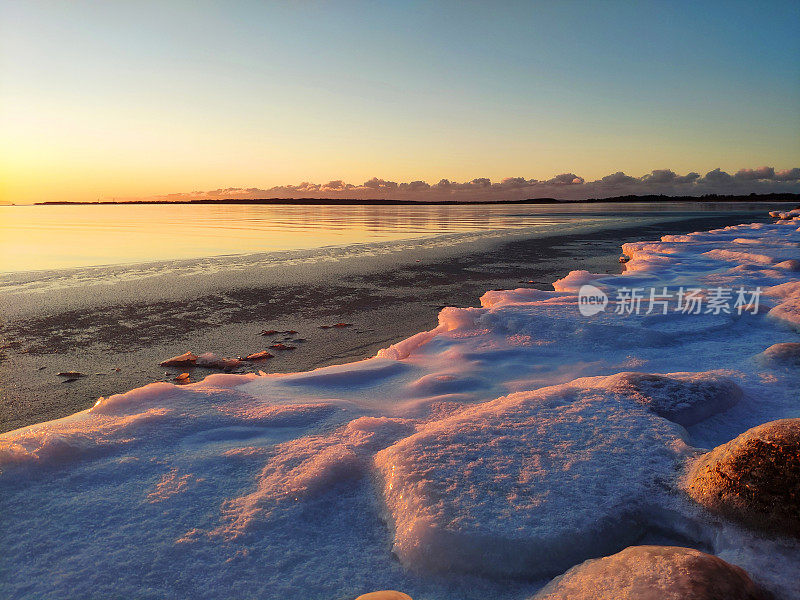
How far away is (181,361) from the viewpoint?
4371mm

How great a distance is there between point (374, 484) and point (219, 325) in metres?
4.29

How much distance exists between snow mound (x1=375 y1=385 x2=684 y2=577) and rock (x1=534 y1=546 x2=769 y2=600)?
0.40 feet

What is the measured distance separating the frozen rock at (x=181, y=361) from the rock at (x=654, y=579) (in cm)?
375

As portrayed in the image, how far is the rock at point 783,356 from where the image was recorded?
3.41 m

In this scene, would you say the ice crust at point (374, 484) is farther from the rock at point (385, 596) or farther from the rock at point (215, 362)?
the rock at point (215, 362)

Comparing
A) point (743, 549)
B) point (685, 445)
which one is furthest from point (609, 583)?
point (685, 445)

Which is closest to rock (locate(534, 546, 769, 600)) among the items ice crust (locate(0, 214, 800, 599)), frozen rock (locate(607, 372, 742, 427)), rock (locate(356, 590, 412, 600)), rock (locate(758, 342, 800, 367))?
ice crust (locate(0, 214, 800, 599))

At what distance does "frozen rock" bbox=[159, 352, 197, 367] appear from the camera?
14.2ft

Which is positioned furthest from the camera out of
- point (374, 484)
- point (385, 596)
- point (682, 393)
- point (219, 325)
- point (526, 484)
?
Result: point (219, 325)

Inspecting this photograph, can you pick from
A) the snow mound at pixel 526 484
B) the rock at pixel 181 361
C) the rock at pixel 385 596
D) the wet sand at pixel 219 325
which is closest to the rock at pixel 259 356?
the wet sand at pixel 219 325

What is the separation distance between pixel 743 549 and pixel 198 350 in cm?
459

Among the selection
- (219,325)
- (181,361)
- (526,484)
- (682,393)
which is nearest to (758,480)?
(526,484)

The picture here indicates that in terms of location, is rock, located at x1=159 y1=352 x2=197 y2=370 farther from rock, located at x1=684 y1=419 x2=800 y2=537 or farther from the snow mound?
rock, located at x1=684 y1=419 x2=800 y2=537

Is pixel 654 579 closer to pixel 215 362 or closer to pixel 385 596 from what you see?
pixel 385 596
